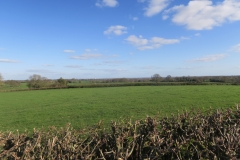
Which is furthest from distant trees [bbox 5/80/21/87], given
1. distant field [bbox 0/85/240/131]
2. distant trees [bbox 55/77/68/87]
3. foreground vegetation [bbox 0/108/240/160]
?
foreground vegetation [bbox 0/108/240/160]

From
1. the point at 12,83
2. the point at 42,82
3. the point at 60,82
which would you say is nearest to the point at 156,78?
the point at 60,82

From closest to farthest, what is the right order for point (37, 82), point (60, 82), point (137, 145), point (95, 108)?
point (137, 145)
point (95, 108)
point (37, 82)
point (60, 82)

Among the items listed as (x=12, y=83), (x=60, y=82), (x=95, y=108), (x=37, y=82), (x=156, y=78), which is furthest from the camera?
(x=156, y=78)

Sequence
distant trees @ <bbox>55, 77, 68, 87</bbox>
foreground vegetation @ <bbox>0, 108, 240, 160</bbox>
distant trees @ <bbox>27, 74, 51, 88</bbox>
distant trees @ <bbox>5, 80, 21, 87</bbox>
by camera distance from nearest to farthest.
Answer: foreground vegetation @ <bbox>0, 108, 240, 160</bbox> < distant trees @ <bbox>27, 74, 51, 88</bbox> < distant trees @ <bbox>55, 77, 68, 87</bbox> < distant trees @ <bbox>5, 80, 21, 87</bbox>

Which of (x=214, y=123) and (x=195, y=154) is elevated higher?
(x=214, y=123)

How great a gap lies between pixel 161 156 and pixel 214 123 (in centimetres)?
115

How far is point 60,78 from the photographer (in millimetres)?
85688

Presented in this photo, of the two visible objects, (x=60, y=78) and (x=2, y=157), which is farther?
(x=60, y=78)

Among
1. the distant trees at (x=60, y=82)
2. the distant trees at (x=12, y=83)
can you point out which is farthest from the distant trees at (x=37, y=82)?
the distant trees at (x=12, y=83)

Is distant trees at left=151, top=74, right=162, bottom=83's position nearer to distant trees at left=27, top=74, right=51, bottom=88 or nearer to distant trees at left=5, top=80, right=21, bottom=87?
distant trees at left=27, top=74, right=51, bottom=88

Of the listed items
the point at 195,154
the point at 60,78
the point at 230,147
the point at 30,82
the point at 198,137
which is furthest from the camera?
the point at 60,78

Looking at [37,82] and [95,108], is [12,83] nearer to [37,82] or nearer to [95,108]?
[37,82]

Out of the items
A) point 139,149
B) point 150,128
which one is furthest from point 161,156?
point 150,128

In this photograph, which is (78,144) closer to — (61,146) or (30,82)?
(61,146)
